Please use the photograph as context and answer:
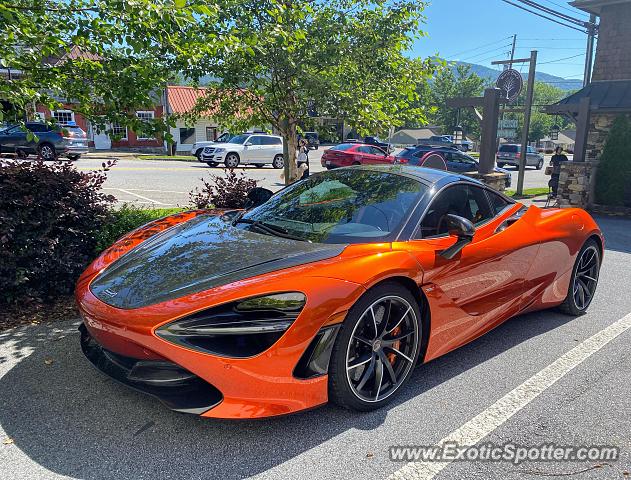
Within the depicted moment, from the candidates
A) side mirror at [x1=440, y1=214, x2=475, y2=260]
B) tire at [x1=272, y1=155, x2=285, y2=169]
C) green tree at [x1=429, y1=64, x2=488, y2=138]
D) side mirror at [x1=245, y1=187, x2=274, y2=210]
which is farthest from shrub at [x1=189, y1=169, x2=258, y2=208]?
green tree at [x1=429, y1=64, x2=488, y2=138]

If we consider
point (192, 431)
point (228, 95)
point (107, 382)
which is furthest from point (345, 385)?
point (228, 95)

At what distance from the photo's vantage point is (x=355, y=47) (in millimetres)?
6008

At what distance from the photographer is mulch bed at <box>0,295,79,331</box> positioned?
4156 millimetres

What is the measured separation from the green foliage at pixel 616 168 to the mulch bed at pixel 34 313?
1274 cm

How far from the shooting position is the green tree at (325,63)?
5516 mm

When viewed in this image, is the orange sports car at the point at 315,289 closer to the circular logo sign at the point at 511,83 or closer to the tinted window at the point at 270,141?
the circular logo sign at the point at 511,83

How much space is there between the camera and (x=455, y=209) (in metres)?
3.72

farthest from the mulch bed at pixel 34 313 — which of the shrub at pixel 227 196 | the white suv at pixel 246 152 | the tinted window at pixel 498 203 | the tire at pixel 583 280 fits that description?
the white suv at pixel 246 152

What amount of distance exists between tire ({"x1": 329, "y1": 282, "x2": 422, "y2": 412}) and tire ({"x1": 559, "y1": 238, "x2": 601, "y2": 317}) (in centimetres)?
232

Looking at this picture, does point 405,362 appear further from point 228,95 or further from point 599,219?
point 599,219

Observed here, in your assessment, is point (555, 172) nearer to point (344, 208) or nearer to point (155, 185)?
point (155, 185)

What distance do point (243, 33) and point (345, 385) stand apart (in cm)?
367

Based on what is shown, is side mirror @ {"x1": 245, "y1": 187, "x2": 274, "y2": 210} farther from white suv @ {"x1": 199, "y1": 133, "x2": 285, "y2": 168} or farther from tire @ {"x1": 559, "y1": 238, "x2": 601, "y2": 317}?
white suv @ {"x1": 199, "y1": 133, "x2": 285, "y2": 168}

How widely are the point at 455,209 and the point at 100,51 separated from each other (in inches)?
131
